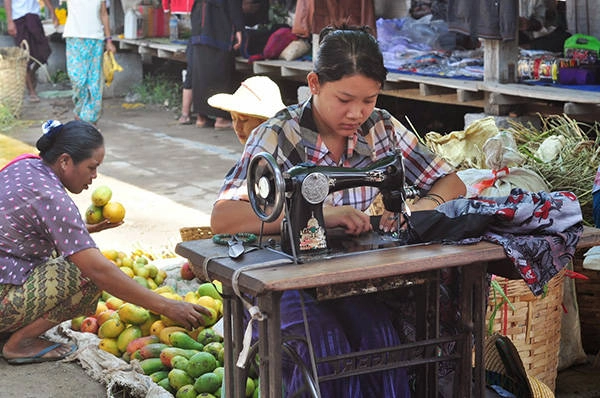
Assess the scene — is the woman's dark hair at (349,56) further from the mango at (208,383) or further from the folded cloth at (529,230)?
the mango at (208,383)

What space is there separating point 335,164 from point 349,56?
0.43 m

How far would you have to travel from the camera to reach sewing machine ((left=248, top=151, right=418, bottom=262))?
2.72 m

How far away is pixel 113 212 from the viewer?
5000 millimetres

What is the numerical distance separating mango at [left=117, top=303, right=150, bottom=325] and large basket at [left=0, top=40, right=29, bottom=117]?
8.10 m

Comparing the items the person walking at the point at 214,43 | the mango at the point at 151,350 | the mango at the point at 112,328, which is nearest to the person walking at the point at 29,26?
the person walking at the point at 214,43

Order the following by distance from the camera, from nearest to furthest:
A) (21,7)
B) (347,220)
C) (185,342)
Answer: (347,220)
(185,342)
(21,7)

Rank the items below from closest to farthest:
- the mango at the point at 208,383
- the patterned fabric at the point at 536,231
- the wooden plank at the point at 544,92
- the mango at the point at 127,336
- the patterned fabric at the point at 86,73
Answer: the patterned fabric at the point at 536,231 < the mango at the point at 208,383 < the mango at the point at 127,336 < the wooden plank at the point at 544,92 < the patterned fabric at the point at 86,73

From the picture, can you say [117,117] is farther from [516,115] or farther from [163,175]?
[516,115]

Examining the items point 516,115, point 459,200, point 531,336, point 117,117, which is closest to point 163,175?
point 516,115

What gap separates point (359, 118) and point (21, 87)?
1000 cm

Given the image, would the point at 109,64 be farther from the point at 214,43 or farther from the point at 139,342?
the point at 139,342

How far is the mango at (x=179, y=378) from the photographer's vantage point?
3.83 m

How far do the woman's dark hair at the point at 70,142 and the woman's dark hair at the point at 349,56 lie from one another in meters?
1.44

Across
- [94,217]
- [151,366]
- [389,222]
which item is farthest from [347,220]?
[94,217]
